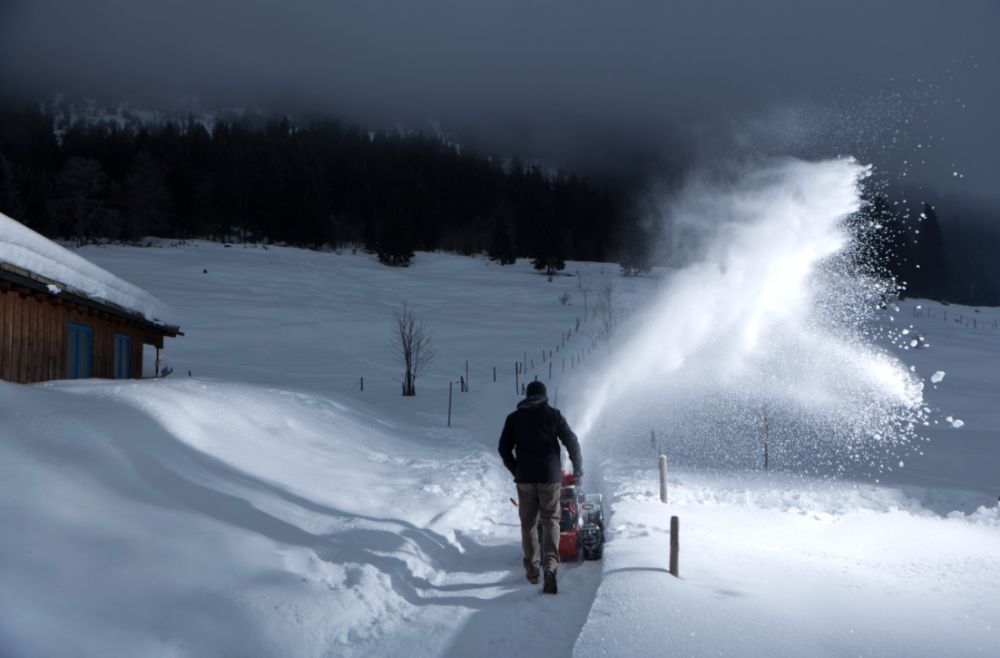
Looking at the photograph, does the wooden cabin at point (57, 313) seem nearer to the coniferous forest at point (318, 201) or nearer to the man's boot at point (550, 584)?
the man's boot at point (550, 584)

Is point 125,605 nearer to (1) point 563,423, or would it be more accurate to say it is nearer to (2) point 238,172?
(1) point 563,423

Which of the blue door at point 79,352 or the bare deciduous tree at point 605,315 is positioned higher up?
the bare deciduous tree at point 605,315

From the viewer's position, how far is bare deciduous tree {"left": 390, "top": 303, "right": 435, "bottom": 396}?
2816 cm

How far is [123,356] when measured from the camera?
1777cm

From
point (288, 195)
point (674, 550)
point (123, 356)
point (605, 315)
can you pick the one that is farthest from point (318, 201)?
point (674, 550)

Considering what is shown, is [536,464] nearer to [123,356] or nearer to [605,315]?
[123,356]

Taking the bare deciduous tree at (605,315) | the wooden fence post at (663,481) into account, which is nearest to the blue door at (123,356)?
the wooden fence post at (663,481)

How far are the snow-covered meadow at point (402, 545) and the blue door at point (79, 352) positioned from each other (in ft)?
12.4

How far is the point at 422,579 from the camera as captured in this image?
257 inches

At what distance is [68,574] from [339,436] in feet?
27.6

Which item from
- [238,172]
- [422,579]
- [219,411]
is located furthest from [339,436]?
[238,172]

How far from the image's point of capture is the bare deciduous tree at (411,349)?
28.2m

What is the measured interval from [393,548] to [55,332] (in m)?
10.1

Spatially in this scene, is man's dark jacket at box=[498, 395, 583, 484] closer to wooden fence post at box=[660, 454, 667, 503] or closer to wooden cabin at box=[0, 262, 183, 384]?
wooden fence post at box=[660, 454, 667, 503]
